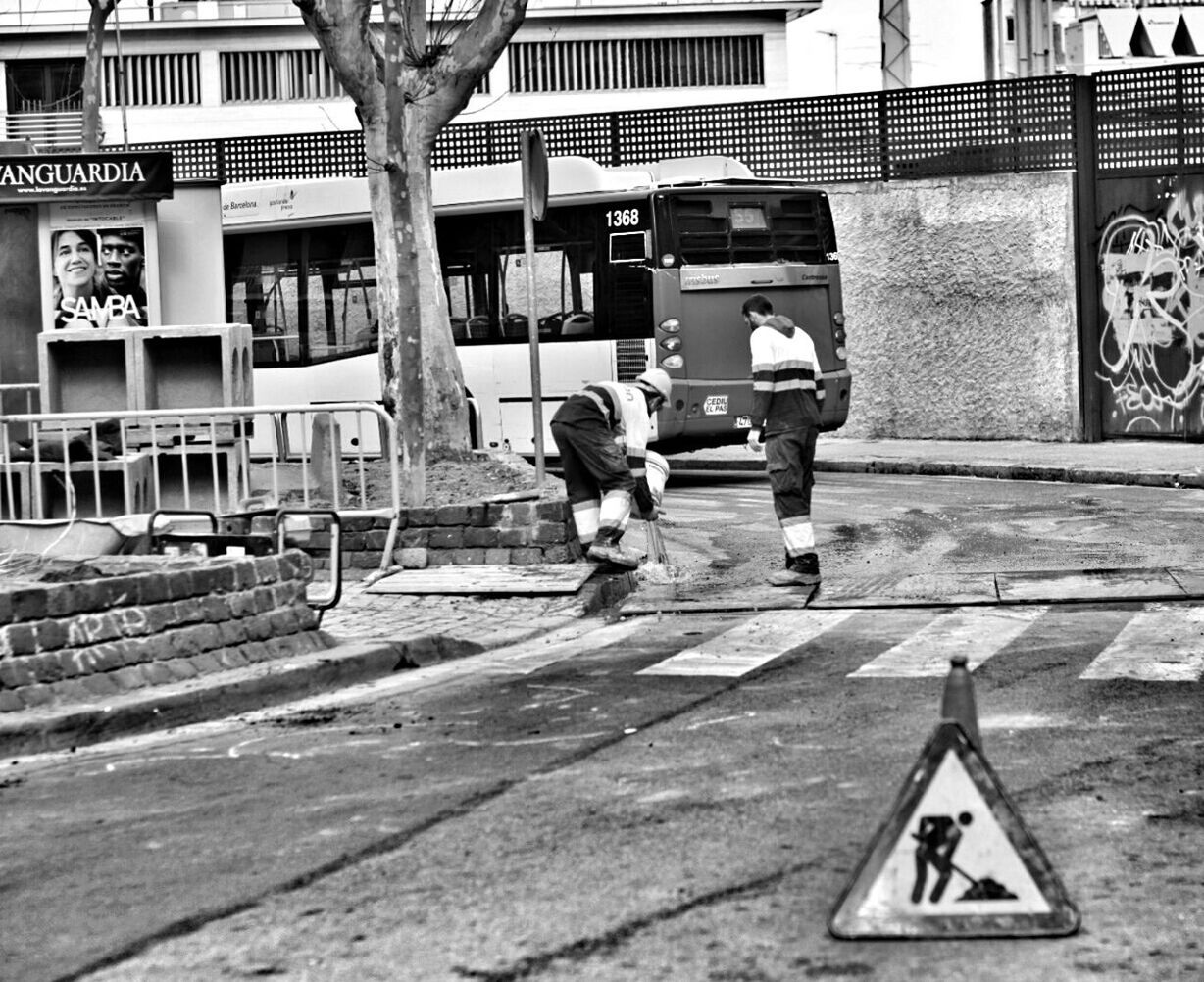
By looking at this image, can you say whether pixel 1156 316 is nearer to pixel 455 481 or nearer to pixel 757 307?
pixel 455 481

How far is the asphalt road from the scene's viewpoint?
490cm

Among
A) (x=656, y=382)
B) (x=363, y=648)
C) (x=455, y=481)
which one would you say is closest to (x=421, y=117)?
(x=455, y=481)

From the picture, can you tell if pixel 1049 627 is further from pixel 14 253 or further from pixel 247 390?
pixel 14 253

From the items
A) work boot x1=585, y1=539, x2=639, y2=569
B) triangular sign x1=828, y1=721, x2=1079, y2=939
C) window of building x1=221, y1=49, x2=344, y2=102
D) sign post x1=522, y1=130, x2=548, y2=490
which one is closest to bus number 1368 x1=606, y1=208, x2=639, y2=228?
sign post x1=522, y1=130, x2=548, y2=490

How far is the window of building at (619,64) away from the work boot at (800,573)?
3163 centimetres

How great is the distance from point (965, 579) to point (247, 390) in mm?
6071

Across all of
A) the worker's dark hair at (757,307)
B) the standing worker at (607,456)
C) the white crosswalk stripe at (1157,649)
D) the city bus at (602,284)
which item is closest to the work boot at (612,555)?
the standing worker at (607,456)

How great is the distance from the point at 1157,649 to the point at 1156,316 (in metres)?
14.2

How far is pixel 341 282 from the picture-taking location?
22719 millimetres

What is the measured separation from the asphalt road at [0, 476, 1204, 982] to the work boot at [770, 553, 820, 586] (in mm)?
1858


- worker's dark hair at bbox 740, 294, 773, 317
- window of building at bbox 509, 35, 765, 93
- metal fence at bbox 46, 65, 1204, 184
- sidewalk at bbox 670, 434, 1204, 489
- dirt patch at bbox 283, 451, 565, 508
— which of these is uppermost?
window of building at bbox 509, 35, 765, 93

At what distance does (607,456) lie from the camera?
13.1 m

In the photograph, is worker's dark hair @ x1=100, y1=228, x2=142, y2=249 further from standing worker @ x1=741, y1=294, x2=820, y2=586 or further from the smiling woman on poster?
standing worker @ x1=741, y1=294, x2=820, y2=586

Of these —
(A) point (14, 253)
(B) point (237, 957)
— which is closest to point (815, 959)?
(B) point (237, 957)
